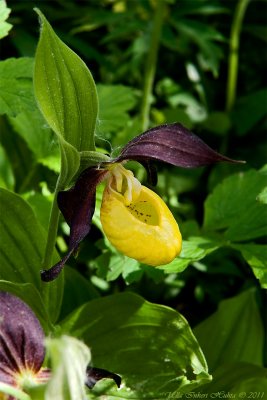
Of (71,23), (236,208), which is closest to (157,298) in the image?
(236,208)

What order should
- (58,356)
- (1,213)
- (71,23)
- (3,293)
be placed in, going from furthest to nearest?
1. (71,23)
2. (1,213)
3. (3,293)
4. (58,356)

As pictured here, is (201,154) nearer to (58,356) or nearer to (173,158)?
(173,158)

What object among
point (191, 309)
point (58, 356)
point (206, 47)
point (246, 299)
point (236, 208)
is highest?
point (58, 356)

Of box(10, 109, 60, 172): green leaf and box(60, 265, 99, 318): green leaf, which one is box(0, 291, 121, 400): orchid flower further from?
box(10, 109, 60, 172): green leaf

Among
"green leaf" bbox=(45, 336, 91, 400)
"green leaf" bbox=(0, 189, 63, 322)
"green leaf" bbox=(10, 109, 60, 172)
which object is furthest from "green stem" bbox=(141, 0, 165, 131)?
"green leaf" bbox=(45, 336, 91, 400)

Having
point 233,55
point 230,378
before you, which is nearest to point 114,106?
point 230,378

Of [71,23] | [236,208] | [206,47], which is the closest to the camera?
[236,208]

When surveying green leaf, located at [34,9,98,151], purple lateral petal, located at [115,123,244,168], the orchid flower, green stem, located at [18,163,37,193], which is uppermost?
green leaf, located at [34,9,98,151]
